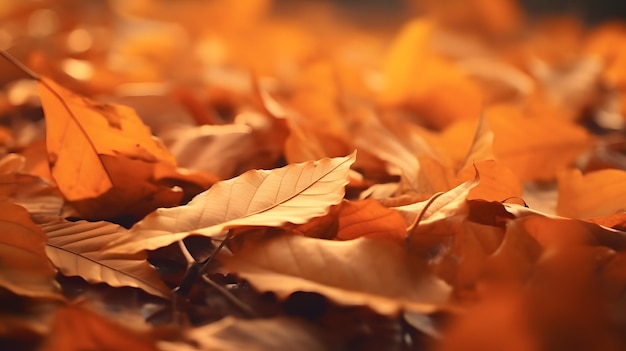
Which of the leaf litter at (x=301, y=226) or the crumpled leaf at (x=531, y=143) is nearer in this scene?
the leaf litter at (x=301, y=226)

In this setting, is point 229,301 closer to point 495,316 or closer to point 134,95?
point 495,316

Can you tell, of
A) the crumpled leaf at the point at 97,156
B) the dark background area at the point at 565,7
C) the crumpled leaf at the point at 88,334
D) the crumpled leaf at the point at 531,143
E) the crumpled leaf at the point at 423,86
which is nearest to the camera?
the crumpled leaf at the point at 88,334

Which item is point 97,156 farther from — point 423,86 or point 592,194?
point 423,86

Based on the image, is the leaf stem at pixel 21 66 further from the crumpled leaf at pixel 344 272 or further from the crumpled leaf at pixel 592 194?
the crumpled leaf at pixel 592 194

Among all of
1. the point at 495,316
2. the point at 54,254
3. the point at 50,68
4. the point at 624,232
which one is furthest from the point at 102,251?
the point at 50,68

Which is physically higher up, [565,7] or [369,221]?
[369,221]

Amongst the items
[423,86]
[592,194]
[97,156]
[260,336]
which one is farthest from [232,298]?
[423,86]

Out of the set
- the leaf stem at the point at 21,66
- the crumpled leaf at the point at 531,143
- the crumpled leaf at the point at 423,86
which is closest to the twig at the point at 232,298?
the leaf stem at the point at 21,66
